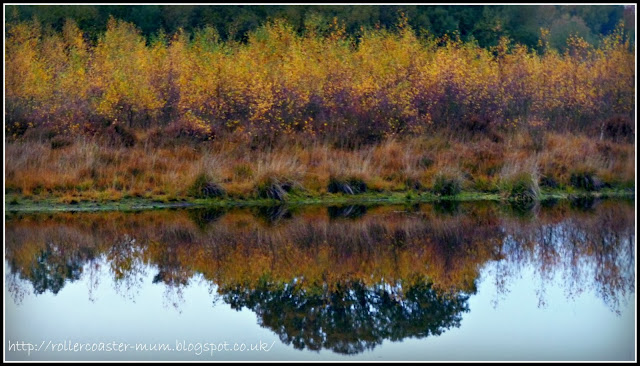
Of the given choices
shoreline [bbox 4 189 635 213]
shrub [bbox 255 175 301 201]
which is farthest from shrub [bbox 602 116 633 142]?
shrub [bbox 255 175 301 201]

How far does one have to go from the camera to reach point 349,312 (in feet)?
25.5

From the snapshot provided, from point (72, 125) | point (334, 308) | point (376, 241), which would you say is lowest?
point (72, 125)

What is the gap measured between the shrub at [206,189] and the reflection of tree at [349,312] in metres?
6.59

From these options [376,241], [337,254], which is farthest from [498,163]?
[337,254]

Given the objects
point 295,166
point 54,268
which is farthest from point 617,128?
point 54,268

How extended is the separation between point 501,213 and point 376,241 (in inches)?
147

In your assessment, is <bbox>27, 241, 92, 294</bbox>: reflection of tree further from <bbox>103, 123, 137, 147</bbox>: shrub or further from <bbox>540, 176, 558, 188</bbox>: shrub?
<bbox>540, 176, 558, 188</bbox>: shrub

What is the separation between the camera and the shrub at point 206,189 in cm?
1526

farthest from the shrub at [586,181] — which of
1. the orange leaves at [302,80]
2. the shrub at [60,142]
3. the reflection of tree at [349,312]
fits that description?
the shrub at [60,142]

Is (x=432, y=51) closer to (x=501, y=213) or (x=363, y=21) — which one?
(x=363, y=21)

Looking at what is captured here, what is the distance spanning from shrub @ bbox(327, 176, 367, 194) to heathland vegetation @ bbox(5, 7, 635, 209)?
3cm

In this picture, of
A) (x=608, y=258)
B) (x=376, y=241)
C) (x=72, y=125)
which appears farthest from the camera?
(x=72, y=125)

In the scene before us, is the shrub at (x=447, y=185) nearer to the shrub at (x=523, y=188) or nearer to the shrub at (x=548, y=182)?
the shrub at (x=523, y=188)

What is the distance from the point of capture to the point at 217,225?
42.3ft
